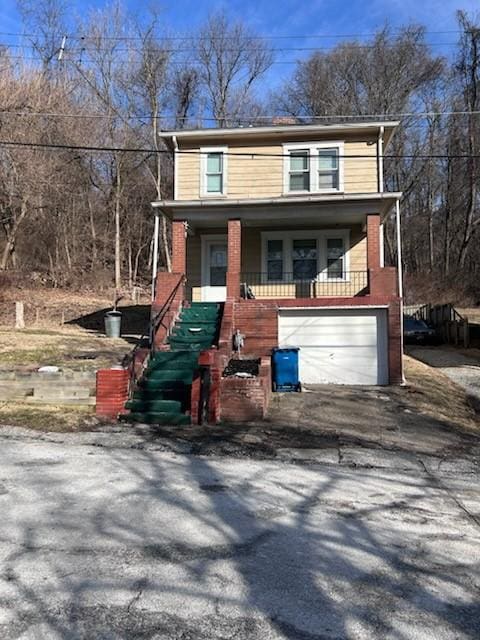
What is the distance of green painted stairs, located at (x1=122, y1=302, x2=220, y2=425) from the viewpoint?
903 centimetres

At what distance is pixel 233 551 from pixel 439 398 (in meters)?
9.03

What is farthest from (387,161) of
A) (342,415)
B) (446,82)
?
(342,415)

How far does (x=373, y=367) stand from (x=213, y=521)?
9.39m

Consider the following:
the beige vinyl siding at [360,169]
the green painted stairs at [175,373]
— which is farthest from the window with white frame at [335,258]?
the green painted stairs at [175,373]

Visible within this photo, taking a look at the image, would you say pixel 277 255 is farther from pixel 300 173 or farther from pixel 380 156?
pixel 380 156

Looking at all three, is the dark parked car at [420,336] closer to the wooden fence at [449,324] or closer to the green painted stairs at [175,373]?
the wooden fence at [449,324]

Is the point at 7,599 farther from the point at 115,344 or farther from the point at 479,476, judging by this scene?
the point at 115,344

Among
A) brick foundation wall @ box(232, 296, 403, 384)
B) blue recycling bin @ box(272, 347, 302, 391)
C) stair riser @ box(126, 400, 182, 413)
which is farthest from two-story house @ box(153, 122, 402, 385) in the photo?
stair riser @ box(126, 400, 182, 413)

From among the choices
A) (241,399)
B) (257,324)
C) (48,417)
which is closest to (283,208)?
(257,324)

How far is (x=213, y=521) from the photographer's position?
459 centimetres

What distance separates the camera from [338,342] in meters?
13.5

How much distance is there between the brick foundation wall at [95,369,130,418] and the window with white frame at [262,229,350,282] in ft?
26.4

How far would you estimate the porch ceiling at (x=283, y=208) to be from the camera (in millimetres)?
14125

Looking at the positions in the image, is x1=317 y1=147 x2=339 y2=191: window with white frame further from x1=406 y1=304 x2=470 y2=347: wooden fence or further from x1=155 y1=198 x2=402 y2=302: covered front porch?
x1=406 y1=304 x2=470 y2=347: wooden fence
